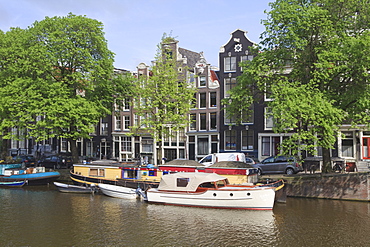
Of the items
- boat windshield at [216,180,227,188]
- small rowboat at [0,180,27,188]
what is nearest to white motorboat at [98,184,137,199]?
boat windshield at [216,180,227,188]

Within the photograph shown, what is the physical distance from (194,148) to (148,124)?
1221cm

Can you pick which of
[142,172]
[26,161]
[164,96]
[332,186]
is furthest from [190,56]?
[332,186]

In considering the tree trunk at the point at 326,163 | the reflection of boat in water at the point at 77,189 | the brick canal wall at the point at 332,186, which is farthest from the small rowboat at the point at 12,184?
the tree trunk at the point at 326,163

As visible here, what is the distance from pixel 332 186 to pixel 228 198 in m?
9.04

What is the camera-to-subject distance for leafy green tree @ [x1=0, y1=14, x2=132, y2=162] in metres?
38.0

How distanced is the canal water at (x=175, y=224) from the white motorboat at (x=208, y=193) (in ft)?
1.87

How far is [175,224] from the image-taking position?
22.3m

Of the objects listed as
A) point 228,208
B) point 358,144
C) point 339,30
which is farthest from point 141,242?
point 358,144

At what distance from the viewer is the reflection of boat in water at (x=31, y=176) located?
124 feet

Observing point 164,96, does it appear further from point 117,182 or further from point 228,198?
point 228,198

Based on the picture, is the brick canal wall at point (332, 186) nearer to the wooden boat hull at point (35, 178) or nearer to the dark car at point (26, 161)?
the wooden boat hull at point (35, 178)

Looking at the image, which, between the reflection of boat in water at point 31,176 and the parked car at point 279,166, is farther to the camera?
the reflection of boat in water at point 31,176

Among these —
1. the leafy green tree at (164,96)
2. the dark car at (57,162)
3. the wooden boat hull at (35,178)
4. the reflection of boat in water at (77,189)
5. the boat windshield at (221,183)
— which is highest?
the leafy green tree at (164,96)

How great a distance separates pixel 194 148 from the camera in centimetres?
4962
